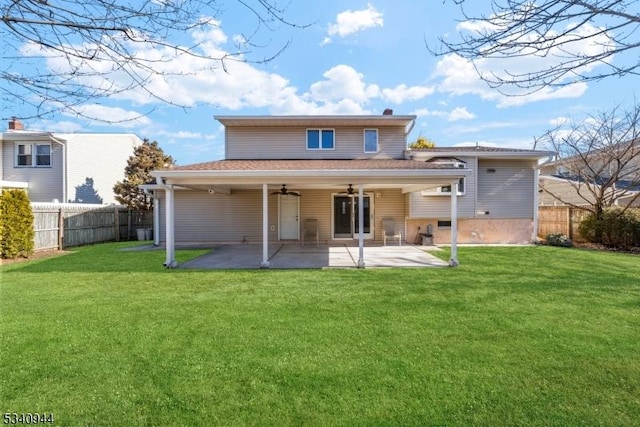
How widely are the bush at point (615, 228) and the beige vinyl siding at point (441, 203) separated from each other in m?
4.82

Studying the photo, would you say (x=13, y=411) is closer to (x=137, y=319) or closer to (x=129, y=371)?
(x=129, y=371)

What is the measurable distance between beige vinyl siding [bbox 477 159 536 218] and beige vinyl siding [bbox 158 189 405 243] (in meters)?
3.51

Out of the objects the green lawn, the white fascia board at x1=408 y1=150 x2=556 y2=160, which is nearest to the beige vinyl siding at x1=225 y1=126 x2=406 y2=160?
the white fascia board at x1=408 y1=150 x2=556 y2=160

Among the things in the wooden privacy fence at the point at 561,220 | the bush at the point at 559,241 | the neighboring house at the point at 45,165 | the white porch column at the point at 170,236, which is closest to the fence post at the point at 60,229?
the neighboring house at the point at 45,165

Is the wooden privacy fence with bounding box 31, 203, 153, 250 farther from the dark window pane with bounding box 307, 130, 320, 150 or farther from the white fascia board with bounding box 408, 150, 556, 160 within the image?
the white fascia board with bounding box 408, 150, 556, 160

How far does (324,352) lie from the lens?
368 centimetres

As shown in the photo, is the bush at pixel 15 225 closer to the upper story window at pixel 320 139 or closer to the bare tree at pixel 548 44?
the upper story window at pixel 320 139

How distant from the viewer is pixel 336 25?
3787mm

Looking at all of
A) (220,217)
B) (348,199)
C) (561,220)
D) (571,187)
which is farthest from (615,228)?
(220,217)

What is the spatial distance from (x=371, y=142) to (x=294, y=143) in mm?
3257

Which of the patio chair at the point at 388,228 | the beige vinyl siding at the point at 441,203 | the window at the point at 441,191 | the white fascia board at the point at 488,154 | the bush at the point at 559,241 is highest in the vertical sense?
the white fascia board at the point at 488,154

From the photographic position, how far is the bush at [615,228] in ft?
40.1

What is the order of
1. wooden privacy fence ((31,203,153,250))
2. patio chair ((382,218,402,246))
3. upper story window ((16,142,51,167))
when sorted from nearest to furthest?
wooden privacy fence ((31,203,153,250)) → patio chair ((382,218,402,246)) → upper story window ((16,142,51,167))

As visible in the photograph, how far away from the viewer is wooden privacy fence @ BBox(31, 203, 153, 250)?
475 inches
